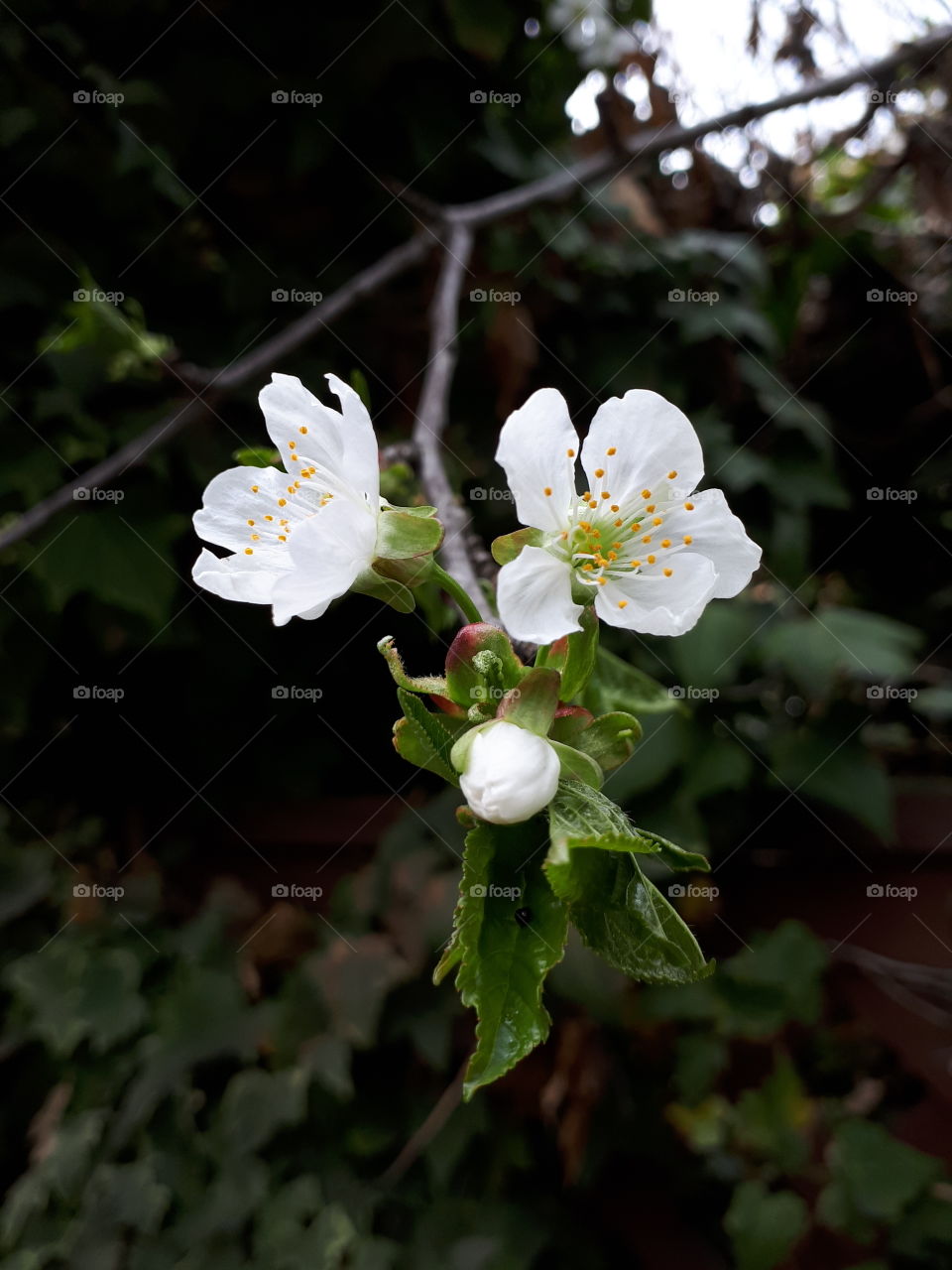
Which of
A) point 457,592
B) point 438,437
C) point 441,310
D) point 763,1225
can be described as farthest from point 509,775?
point 763,1225

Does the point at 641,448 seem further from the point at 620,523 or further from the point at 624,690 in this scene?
the point at 624,690

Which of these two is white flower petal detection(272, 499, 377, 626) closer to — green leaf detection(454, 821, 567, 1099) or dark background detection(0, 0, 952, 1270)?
green leaf detection(454, 821, 567, 1099)

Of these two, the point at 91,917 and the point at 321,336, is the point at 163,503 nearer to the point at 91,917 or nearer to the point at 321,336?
the point at 321,336

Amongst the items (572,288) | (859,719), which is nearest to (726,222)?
(572,288)

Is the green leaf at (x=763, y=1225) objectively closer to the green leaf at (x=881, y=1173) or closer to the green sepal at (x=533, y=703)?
the green leaf at (x=881, y=1173)

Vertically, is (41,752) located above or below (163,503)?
below

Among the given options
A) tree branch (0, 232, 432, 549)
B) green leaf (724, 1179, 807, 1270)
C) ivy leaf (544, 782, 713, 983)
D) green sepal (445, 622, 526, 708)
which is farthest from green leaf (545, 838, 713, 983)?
green leaf (724, 1179, 807, 1270)

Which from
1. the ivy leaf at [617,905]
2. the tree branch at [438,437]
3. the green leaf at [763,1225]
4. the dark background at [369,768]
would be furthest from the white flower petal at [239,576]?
the green leaf at [763,1225]
